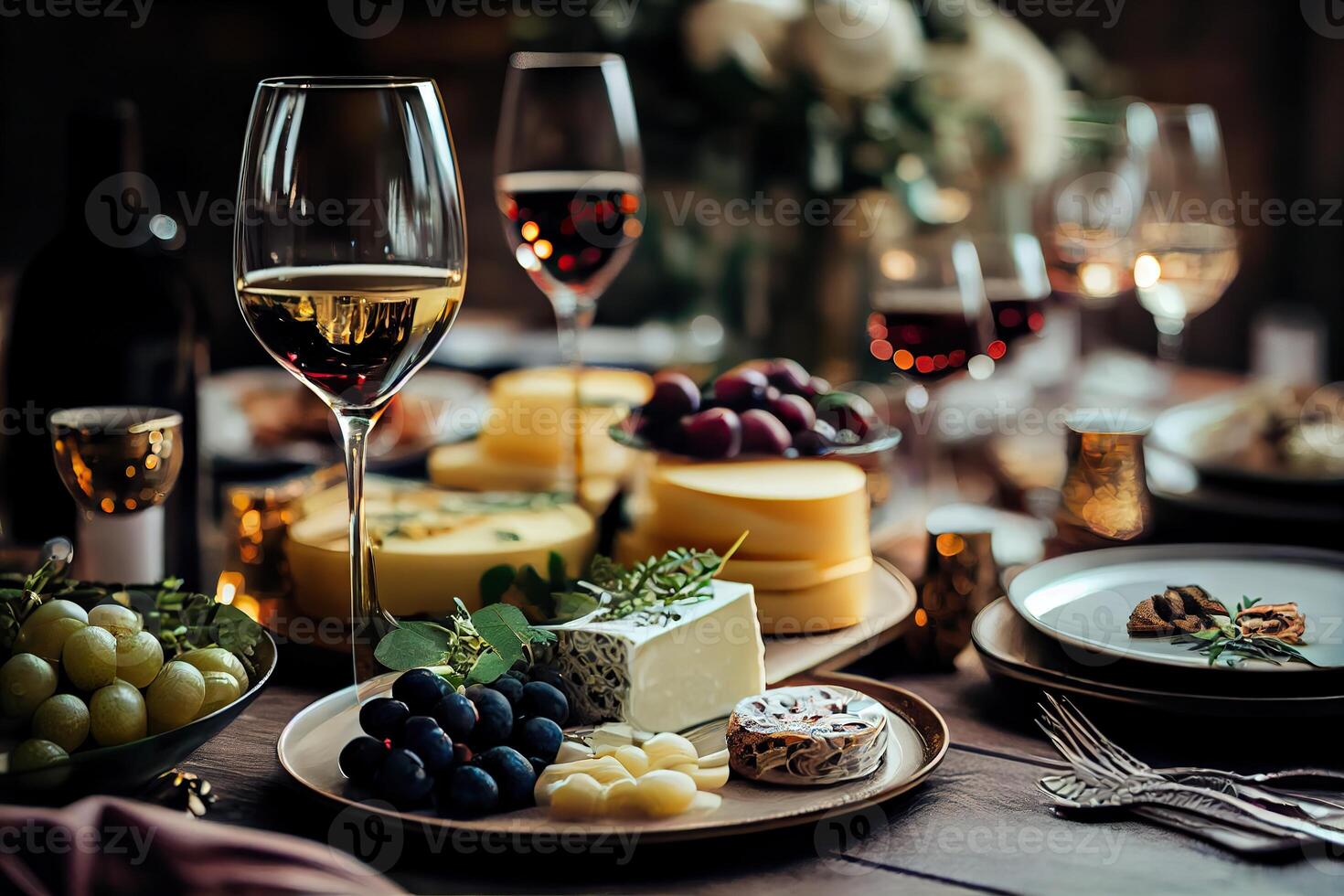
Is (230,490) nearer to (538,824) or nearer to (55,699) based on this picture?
(55,699)

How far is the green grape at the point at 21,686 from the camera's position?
70cm

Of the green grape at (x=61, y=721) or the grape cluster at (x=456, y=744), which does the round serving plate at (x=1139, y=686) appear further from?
the green grape at (x=61, y=721)

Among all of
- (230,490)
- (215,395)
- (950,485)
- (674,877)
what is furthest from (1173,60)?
(674,877)

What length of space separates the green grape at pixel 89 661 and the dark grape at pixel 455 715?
0.18 metres

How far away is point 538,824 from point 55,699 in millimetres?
267

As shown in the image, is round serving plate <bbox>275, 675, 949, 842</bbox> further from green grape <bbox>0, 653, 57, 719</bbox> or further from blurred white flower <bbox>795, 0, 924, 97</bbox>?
blurred white flower <bbox>795, 0, 924, 97</bbox>

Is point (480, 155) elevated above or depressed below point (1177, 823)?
above

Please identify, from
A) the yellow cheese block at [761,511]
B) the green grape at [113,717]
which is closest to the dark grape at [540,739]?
the green grape at [113,717]

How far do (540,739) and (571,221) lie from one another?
687 mm

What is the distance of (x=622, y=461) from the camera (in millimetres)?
1296

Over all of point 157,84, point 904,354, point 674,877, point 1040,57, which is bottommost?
point 674,877

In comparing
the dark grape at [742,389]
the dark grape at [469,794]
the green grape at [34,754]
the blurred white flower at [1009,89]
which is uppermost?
the blurred white flower at [1009,89]

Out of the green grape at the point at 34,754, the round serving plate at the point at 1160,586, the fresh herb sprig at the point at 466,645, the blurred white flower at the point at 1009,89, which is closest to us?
the green grape at the point at 34,754

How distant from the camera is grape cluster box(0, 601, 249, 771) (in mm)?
697
